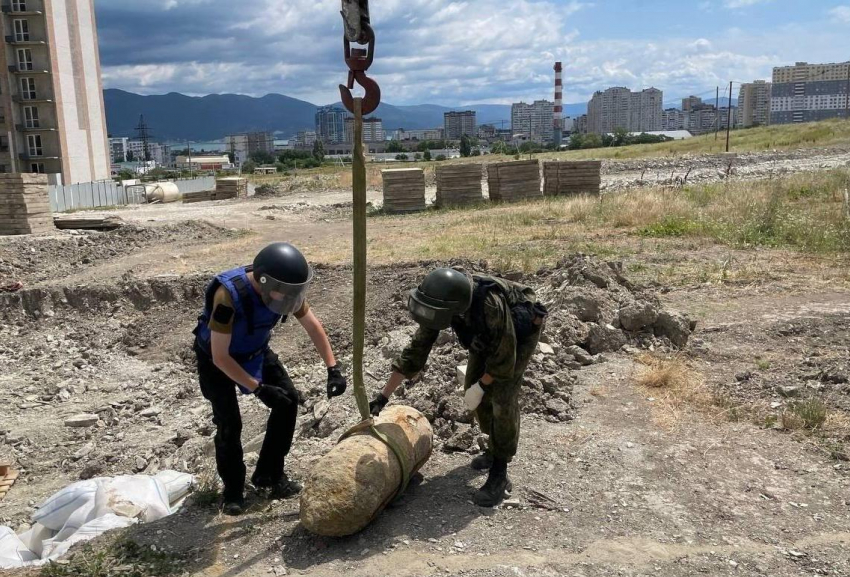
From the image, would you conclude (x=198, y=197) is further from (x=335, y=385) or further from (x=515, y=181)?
(x=335, y=385)

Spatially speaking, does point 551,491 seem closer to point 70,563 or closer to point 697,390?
point 697,390

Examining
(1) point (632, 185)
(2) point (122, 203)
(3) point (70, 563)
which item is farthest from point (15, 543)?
(2) point (122, 203)

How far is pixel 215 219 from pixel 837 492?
19.9m

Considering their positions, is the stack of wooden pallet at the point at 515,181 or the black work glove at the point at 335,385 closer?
the black work glove at the point at 335,385

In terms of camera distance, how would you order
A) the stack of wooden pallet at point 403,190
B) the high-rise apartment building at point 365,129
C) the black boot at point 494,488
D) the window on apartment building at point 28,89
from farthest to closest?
the window on apartment building at point 28,89
the stack of wooden pallet at point 403,190
the black boot at point 494,488
the high-rise apartment building at point 365,129

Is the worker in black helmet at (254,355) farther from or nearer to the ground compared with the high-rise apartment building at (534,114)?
nearer to the ground

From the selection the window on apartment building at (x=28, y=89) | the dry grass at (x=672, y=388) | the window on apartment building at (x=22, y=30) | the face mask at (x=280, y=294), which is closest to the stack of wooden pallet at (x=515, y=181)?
the dry grass at (x=672, y=388)

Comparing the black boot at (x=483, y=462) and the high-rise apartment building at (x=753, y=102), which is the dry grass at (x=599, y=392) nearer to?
the black boot at (x=483, y=462)

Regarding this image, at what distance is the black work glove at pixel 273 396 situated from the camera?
4.08 m

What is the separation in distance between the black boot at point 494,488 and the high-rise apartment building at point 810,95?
140405 mm

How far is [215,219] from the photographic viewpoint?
21.9 metres

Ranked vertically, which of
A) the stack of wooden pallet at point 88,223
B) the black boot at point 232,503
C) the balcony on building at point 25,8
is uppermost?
the balcony on building at point 25,8

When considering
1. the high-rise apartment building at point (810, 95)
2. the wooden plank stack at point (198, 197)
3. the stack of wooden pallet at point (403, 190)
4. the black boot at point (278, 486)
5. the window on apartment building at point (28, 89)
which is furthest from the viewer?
the high-rise apartment building at point (810, 95)

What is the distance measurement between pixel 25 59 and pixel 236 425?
48724 millimetres
